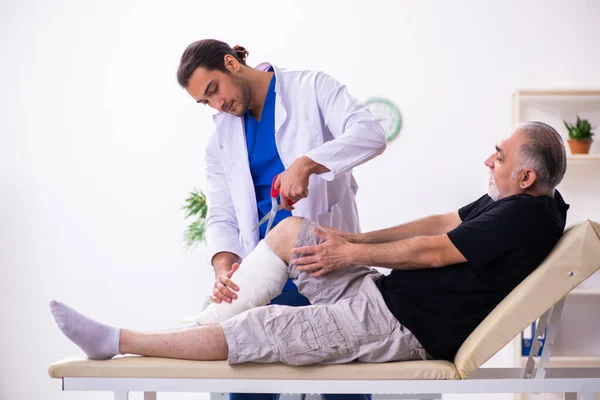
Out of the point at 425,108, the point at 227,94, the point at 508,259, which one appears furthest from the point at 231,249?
the point at 425,108

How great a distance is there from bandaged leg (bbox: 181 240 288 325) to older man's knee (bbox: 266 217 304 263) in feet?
0.06

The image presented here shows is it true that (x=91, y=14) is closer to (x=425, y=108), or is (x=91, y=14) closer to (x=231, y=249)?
(x=425, y=108)

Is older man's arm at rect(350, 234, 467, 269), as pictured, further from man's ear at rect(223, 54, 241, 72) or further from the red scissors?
man's ear at rect(223, 54, 241, 72)

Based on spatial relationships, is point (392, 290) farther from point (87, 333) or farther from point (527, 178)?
point (87, 333)

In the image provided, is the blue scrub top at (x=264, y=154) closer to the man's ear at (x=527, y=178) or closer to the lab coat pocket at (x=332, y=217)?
the lab coat pocket at (x=332, y=217)

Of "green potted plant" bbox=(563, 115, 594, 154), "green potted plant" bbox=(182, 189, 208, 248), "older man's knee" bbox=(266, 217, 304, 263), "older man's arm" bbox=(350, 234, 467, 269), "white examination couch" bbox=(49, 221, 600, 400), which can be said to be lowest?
"white examination couch" bbox=(49, 221, 600, 400)

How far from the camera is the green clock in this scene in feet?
12.7

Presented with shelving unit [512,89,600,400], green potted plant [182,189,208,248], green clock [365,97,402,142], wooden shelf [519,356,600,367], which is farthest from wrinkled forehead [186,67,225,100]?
wooden shelf [519,356,600,367]

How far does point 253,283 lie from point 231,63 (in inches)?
25.5

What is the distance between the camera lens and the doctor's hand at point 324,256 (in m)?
1.65

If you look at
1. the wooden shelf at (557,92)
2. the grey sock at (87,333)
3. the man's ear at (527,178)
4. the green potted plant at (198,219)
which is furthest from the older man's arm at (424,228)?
the wooden shelf at (557,92)

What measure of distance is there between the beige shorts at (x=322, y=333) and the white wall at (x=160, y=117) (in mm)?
2260

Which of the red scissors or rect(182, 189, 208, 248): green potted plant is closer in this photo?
the red scissors

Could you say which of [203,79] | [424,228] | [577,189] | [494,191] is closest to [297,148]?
[203,79]
